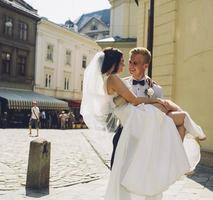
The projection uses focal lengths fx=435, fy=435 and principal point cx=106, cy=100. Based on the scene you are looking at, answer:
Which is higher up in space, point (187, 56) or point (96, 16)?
point (96, 16)

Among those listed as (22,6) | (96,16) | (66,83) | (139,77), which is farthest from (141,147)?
(96,16)

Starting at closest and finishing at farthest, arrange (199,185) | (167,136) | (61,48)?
(167,136) → (199,185) → (61,48)

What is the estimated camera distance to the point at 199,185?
7.75 metres

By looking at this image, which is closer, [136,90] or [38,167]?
[136,90]

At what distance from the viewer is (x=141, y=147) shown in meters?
4.14

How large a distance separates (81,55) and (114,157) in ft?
149

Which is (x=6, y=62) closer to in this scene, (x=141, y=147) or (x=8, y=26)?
(x=8, y=26)

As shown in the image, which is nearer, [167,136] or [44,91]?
[167,136]

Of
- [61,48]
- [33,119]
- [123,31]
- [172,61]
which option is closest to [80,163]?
[172,61]

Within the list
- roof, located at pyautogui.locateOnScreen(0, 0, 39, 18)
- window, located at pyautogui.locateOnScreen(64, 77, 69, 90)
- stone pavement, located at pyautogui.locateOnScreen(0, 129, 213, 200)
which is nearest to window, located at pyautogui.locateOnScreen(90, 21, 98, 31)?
window, located at pyautogui.locateOnScreen(64, 77, 69, 90)

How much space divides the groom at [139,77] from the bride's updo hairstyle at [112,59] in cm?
17

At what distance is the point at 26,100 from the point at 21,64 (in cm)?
531

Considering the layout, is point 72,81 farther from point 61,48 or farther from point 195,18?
point 195,18

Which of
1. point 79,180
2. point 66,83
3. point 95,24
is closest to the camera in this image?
point 79,180
